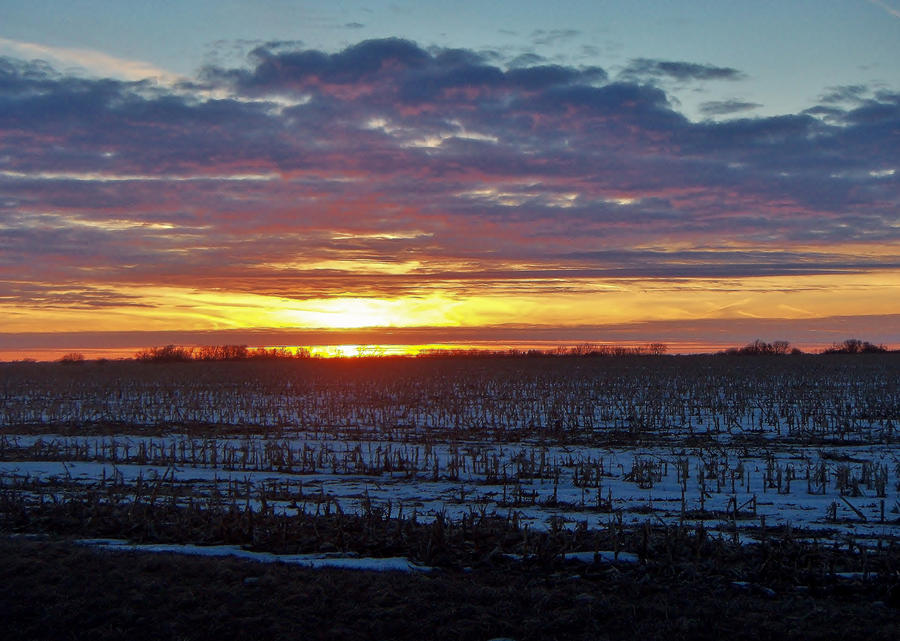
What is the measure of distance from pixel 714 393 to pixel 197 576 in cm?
2825

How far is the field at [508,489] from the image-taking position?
816cm

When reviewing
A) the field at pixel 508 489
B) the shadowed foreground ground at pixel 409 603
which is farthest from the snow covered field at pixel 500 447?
the shadowed foreground ground at pixel 409 603

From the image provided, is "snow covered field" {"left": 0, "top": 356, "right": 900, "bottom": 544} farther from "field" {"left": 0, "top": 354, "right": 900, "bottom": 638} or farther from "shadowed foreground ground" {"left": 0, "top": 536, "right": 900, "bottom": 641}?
"shadowed foreground ground" {"left": 0, "top": 536, "right": 900, "bottom": 641}

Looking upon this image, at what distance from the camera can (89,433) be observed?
77.4 feet

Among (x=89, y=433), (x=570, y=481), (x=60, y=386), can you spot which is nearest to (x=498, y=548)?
(x=570, y=481)

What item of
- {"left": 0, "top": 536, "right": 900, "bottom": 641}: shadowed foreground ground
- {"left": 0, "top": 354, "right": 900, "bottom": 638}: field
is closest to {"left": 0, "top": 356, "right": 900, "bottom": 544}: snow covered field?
{"left": 0, "top": 354, "right": 900, "bottom": 638}: field

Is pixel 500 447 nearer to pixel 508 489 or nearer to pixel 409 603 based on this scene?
pixel 508 489

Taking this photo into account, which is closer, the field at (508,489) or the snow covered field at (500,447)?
the field at (508,489)

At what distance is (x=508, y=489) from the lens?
13.8 m

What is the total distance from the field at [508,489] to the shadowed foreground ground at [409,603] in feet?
0.20

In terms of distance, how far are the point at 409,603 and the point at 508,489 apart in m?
6.71

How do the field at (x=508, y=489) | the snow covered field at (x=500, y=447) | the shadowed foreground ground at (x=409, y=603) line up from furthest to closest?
the snow covered field at (x=500, y=447), the field at (x=508, y=489), the shadowed foreground ground at (x=409, y=603)

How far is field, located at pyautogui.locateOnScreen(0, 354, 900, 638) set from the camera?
26.8ft

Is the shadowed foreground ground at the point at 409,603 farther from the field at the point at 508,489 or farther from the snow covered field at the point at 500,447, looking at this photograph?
the snow covered field at the point at 500,447
